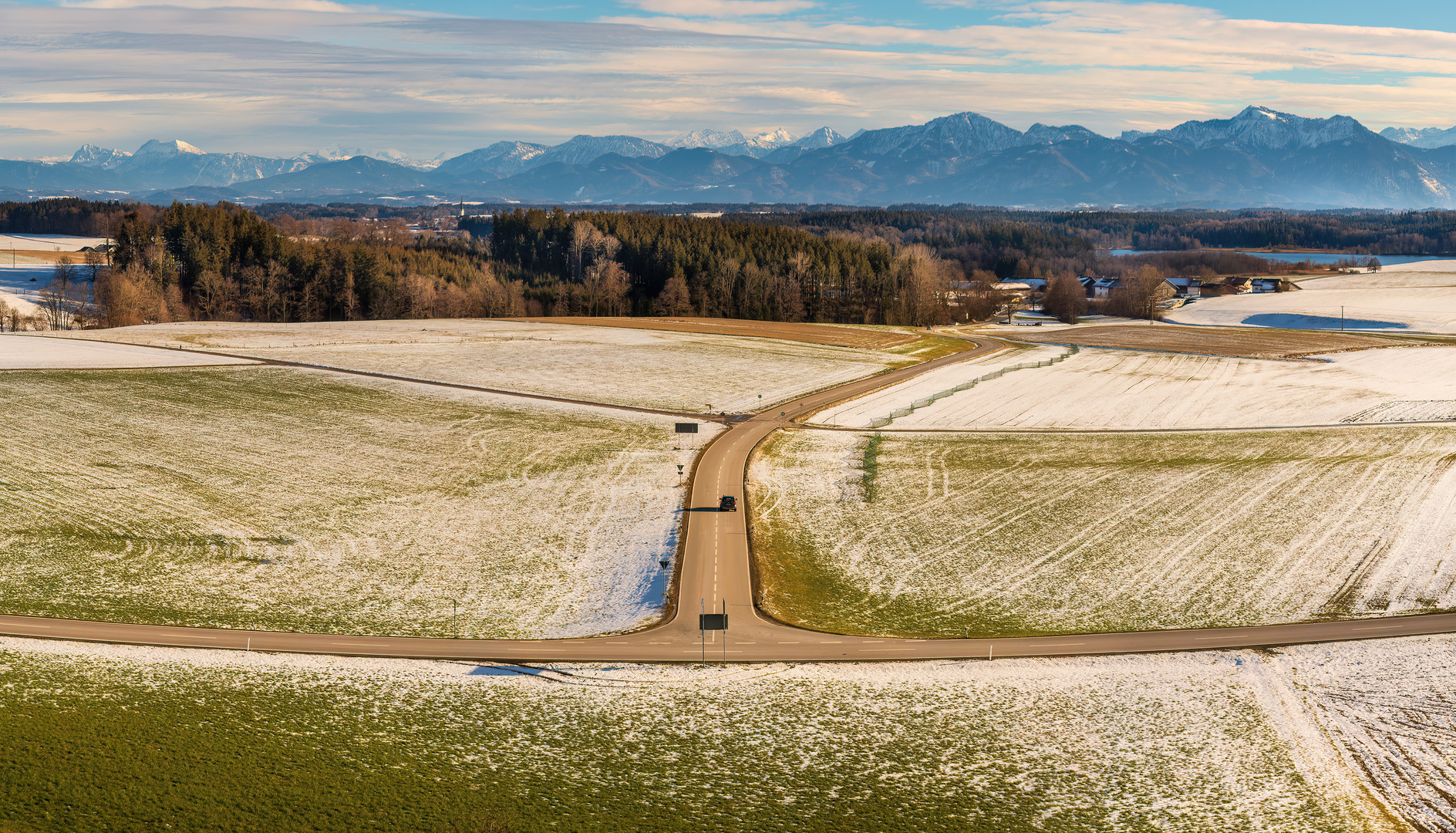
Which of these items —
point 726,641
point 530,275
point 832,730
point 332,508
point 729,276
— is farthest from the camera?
point 530,275

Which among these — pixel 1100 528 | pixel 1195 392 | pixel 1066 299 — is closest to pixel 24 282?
pixel 1195 392

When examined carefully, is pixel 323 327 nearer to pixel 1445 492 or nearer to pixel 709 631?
pixel 709 631

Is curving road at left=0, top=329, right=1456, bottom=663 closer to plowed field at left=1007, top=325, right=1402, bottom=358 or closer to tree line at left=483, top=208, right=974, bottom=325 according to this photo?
plowed field at left=1007, top=325, right=1402, bottom=358

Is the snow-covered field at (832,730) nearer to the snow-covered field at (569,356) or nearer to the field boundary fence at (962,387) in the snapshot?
the field boundary fence at (962,387)

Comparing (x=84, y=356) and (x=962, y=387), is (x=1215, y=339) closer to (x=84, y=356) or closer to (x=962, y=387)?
(x=962, y=387)

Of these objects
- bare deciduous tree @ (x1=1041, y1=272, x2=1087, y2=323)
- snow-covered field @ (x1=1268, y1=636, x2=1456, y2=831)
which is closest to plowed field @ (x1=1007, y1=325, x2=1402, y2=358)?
bare deciduous tree @ (x1=1041, y1=272, x2=1087, y2=323)

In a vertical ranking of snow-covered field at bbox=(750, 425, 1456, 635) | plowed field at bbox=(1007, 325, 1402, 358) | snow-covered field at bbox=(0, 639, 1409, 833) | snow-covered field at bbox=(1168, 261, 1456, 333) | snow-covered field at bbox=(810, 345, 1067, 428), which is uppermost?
snow-covered field at bbox=(1168, 261, 1456, 333)
